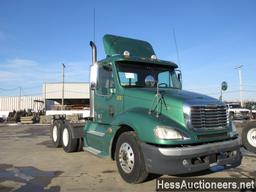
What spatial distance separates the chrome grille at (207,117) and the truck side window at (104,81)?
96.4 inches

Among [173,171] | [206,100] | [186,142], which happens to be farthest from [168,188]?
[206,100]

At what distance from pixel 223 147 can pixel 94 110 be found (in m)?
3.91

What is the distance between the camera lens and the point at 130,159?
22.7 feet

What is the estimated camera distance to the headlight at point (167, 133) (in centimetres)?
632

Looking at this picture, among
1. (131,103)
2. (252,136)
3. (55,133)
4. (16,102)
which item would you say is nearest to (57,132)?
(55,133)

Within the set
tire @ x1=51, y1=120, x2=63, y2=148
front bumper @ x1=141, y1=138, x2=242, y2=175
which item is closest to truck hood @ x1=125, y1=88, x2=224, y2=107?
front bumper @ x1=141, y1=138, x2=242, y2=175

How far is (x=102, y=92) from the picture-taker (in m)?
8.86

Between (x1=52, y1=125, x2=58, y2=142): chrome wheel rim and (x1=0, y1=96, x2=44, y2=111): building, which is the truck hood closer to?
(x1=52, y1=125, x2=58, y2=142): chrome wheel rim

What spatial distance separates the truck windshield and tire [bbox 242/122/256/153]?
3.49 m

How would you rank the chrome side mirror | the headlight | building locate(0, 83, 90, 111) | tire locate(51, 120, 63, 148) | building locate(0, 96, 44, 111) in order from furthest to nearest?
building locate(0, 96, 44, 111)
building locate(0, 83, 90, 111)
tire locate(51, 120, 63, 148)
the chrome side mirror
the headlight

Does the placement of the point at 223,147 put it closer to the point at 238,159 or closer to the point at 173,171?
the point at 238,159

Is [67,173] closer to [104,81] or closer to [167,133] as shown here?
[104,81]

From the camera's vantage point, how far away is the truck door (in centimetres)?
836

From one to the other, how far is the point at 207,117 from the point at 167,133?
41.5 inches
